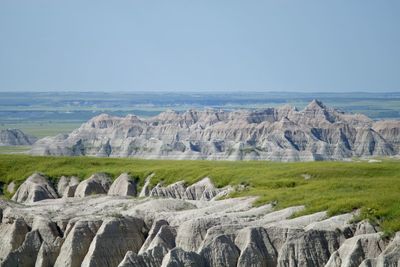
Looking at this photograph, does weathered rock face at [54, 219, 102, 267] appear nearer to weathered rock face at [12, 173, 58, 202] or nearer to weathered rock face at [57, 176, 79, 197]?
weathered rock face at [12, 173, 58, 202]

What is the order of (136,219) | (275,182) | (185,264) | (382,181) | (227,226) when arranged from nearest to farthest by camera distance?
1. (185,264)
2. (227,226)
3. (136,219)
4. (382,181)
5. (275,182)

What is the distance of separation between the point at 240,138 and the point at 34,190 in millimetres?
85222

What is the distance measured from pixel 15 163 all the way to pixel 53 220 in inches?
1124

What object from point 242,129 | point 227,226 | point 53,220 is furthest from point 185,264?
point 242,129

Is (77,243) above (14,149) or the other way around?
above

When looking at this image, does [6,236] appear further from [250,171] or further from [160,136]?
[160,136]

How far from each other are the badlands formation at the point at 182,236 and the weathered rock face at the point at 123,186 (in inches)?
434

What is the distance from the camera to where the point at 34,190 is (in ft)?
220

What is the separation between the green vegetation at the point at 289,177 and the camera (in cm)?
4453

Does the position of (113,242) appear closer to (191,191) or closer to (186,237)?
(186,237)

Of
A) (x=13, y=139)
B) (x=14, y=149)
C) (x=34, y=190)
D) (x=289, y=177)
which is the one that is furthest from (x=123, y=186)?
(x=13, y=139)

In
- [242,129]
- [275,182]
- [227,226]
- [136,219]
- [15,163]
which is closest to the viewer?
[227,226]

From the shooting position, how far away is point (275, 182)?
57.2m

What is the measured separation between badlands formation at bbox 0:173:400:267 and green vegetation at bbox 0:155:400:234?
1.02m
